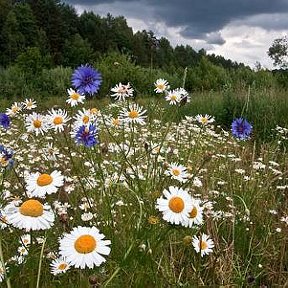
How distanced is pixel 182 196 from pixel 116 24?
6141cm

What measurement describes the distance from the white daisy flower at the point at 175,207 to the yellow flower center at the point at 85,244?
0.18m

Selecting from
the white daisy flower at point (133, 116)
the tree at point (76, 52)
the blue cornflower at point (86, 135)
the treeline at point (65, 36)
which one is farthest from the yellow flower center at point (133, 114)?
the tree at point (76, 52)

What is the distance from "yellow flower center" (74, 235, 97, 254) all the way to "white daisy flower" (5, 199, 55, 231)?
0.23 feet

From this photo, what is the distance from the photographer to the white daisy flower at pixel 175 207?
1.17 meters

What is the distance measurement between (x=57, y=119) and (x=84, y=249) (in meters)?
0.96

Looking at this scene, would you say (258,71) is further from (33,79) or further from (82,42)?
(82,42)

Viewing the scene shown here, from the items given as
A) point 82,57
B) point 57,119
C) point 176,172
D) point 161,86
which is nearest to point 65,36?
point 82,57

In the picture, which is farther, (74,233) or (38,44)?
(38,44)

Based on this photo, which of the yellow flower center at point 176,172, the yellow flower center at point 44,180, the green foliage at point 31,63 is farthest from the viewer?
the green foliage at point 31,63

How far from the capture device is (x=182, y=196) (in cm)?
125

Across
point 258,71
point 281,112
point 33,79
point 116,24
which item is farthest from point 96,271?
point 116,24

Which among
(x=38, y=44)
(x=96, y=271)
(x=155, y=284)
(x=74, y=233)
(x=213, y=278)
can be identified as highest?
(x=38, y=44)

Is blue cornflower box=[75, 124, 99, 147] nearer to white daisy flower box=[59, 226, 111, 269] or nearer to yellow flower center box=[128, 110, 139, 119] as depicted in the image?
yellow flower center box=[128, 110, 139, 119]

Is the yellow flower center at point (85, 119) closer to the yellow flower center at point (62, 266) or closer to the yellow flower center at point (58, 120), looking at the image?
the yellow flower center at point (58, 120)
